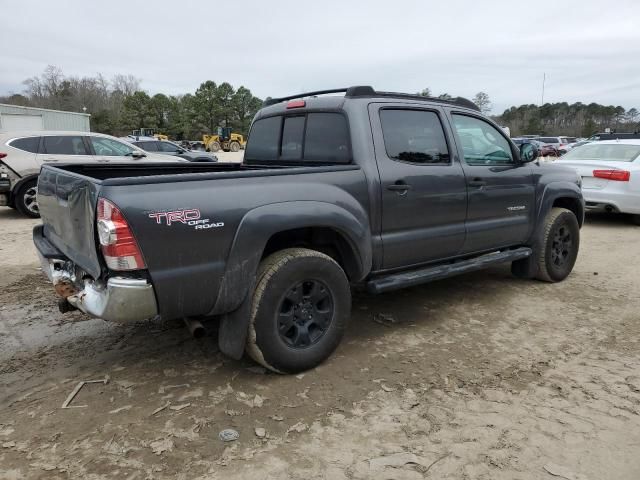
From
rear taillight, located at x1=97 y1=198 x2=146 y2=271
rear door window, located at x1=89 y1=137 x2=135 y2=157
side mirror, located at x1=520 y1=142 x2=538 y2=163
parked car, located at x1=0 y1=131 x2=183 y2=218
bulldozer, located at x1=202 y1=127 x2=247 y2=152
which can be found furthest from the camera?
bulldozer, located at x1=202 y1=127 x2=247 y2=152

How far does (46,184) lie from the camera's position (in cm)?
354

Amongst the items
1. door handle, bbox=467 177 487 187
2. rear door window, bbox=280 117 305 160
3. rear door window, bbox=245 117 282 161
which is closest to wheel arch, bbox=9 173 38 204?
rear door window, bbox=245 117 282 161

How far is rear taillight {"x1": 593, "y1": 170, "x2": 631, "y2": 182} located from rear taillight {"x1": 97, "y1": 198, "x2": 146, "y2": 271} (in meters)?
8.74

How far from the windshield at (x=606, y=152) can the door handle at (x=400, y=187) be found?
292 inches

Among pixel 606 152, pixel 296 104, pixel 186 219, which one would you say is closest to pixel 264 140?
pixel 296 104

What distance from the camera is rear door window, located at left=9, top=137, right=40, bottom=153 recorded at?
9.41m

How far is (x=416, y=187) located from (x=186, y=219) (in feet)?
6.18

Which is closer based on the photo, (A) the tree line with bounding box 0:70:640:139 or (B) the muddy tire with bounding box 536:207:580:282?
(B) the muddy tire with bounding box 536:207:580:282

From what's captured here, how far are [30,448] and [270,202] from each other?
1.84m

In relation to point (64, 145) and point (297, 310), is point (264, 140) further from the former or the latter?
point (64, 145)

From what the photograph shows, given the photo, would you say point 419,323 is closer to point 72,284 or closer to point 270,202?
point 270,202

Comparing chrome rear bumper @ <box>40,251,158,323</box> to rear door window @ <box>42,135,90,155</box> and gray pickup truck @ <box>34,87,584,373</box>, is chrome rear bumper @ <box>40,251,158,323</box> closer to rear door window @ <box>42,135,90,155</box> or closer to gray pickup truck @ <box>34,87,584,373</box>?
gray pickup truck @ <box>34,87,584,373</box>

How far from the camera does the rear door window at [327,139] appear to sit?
3.79m

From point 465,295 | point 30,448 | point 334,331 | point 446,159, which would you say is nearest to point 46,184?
point 30,448
